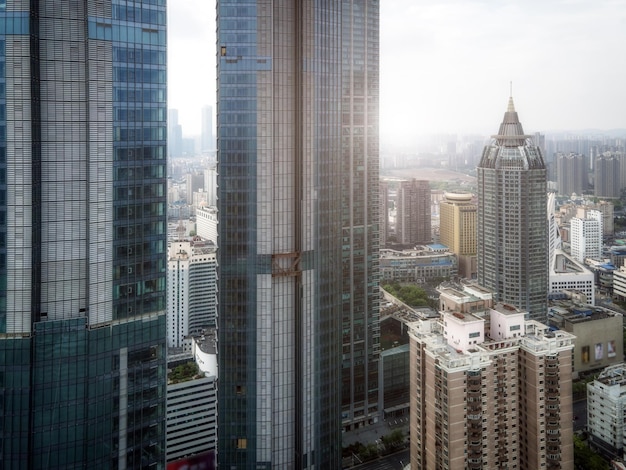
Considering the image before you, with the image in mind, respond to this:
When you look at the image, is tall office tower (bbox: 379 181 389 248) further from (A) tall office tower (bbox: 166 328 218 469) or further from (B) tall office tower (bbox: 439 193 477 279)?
(A) tall office tower (bbox: 166 328 218 469)

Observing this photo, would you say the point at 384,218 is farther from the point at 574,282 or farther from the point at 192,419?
the point at 192,419

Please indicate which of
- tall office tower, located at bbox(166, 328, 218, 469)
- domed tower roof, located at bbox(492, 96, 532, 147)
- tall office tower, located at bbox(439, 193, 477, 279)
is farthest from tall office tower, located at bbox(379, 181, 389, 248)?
tall office tower, located at bbox(166, 328, 218, 469)

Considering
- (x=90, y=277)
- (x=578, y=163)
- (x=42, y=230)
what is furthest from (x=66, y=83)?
(x=578, y=163)

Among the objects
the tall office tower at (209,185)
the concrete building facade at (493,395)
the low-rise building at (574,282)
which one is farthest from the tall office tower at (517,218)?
the tall office tower at (209,185)

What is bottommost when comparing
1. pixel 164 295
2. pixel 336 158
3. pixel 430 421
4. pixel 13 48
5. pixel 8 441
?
pixel 430 421

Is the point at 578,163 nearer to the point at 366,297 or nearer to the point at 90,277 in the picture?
the point at 366,297

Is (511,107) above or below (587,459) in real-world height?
above

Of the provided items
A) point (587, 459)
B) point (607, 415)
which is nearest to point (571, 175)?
point (607, 415)
